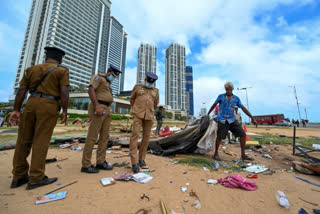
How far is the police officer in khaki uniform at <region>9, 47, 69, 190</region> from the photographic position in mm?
1779

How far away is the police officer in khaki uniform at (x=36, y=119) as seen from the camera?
1779mm

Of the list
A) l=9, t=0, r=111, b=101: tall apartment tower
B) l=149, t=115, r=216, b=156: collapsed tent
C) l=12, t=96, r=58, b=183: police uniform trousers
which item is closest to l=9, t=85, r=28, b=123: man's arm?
l=12, t=96, r=58, b=183: police uniform trousers

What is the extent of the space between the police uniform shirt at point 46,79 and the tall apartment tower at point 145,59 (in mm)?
79086

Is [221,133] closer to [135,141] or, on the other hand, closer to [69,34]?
[135,141]

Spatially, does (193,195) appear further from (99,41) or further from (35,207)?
(99,41)

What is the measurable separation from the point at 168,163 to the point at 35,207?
207 cm

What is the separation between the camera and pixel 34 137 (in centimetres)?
180

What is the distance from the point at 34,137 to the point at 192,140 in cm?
306

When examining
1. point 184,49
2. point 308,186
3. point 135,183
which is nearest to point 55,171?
point 135,183

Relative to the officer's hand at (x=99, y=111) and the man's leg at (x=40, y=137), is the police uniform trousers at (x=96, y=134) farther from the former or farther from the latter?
the man's leg at (x=40, y=137)

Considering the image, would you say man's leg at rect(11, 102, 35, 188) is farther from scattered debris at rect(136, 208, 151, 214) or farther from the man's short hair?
the man's short hair

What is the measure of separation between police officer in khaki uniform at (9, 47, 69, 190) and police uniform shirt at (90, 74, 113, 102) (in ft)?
1.66

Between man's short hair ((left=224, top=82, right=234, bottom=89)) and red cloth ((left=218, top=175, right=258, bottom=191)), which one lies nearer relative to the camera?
red cloth ((left=218, top=175, right=258, bottom=191))

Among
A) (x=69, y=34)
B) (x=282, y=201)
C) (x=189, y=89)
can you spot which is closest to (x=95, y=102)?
(x=282, y=201)
